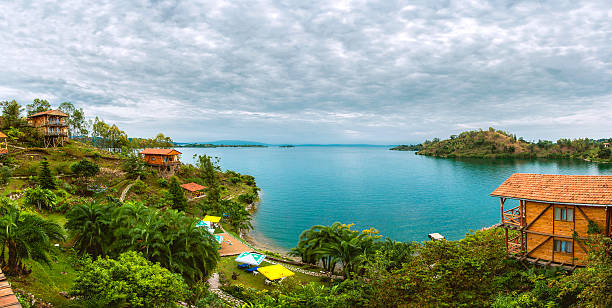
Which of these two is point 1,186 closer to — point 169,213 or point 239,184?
point 169,213

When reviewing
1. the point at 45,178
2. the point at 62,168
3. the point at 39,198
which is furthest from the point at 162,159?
the point at 39,198

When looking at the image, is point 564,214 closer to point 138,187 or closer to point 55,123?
point 138,187

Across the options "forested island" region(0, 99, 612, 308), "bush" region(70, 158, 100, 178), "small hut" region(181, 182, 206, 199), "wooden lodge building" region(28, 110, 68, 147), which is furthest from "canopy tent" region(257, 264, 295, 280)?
"wooden lodge building" region(28, 110, 68, 147)

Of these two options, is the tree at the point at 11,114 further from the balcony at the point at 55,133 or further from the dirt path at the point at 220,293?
the dirt path at the point at 220,293

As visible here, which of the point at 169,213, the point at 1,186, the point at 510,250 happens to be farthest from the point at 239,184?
the point at 510,250

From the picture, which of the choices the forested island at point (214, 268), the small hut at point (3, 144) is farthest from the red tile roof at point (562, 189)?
the small hut at point (3, 144)

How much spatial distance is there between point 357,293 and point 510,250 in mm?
13570

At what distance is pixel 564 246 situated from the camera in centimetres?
1736

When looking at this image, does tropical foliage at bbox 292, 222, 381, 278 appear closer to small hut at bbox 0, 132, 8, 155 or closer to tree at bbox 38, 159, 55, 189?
tree at bbox 38, 159, 55, 189

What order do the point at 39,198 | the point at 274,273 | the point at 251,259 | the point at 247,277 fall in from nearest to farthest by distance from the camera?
the point at 274,273 → the point at 247,277 → the point at 251,259 → the point at 39,198

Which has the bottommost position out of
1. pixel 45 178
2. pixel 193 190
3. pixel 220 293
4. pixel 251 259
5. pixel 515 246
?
pixel 220 293

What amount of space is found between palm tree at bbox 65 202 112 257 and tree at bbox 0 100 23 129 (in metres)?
49.3

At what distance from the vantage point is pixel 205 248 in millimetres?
16938

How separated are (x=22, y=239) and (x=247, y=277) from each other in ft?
41.3
